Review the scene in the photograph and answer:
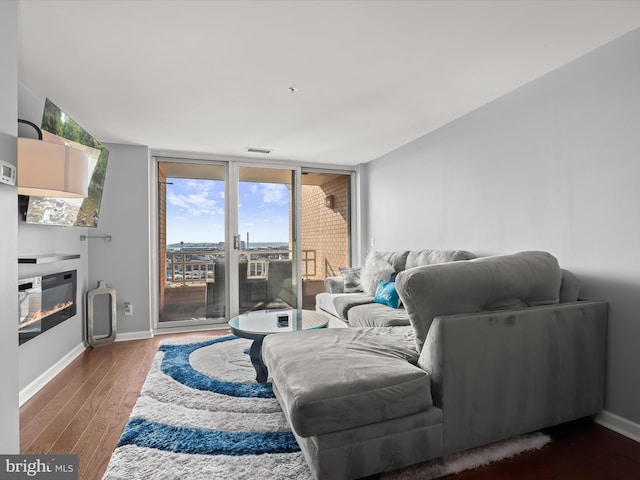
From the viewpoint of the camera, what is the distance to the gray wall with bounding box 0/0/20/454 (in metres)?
1.28

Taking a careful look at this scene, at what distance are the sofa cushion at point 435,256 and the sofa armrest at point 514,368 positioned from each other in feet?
3.42

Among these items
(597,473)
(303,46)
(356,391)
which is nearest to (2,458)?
(356,391)

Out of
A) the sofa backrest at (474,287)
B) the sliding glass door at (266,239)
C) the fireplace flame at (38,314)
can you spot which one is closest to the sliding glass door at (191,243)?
the sliding glass door at (266,239)

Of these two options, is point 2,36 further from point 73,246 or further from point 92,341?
point 92,341

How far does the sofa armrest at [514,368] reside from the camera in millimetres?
1690

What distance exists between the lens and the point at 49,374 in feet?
9.56

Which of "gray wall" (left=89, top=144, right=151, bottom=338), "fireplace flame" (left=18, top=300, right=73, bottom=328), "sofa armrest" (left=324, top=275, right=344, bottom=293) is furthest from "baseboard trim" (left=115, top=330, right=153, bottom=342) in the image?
"sofa armrest" (left=324, top=275, right=344, bottom=293)

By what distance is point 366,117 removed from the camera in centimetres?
333

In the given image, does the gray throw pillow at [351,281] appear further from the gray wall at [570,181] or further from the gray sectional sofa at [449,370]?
the gray sectional sofa at [449,370]

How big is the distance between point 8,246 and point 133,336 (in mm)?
3217

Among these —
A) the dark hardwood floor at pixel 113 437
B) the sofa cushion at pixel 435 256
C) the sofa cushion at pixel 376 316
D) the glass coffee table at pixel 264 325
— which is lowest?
the dark hardwood floor at pixel 113 437

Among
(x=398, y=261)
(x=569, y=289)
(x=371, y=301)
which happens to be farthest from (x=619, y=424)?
(x=398, y=261)

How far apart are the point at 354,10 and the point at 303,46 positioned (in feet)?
1.42

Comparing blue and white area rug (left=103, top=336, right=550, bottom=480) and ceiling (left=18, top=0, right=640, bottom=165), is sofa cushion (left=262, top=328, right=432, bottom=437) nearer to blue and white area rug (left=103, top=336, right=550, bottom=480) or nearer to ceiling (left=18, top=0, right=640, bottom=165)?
blue and white area rug (left=103, top=336, right=550, bottom=480)
